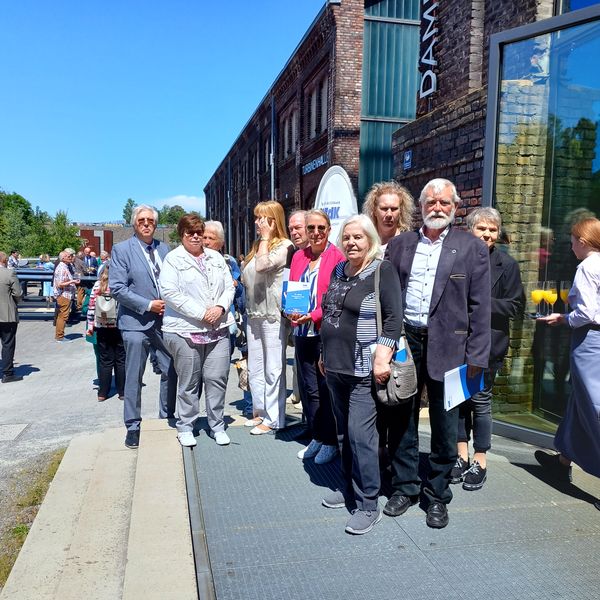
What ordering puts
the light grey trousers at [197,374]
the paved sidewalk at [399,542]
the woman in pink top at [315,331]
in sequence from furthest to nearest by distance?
the light grey trousers at [197,374]
the woman in pink top at [315,331]
the paved sidewalk at [399,542]

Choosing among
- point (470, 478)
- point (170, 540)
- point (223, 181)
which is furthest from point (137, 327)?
point (223, 181)

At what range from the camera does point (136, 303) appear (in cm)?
458

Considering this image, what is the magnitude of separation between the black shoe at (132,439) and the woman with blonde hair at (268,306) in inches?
37.5

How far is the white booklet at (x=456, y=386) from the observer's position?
3.11 meters

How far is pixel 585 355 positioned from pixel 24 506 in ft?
14.1

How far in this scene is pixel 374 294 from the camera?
3.10m

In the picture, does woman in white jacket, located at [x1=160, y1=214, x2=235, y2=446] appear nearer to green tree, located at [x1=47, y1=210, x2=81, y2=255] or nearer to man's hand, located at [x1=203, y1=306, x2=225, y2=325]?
man's hand, located at [x1=203, y1=306, x2=225, y2=325]

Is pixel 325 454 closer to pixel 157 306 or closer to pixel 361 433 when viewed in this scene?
pixel 361 433

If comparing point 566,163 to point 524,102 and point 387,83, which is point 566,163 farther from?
point 387,83

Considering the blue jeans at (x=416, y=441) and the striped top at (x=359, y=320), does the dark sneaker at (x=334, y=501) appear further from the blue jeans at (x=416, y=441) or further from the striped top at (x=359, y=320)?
the striped top at (x=359, y=320)

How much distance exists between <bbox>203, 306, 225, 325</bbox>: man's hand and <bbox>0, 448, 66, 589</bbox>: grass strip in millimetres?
1980

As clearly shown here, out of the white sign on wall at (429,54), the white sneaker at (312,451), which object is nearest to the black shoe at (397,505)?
the white sneaker at (312,451)

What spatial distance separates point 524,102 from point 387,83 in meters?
11.0

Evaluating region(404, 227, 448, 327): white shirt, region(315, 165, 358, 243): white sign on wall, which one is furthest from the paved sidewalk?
region(315, 165, 358, 243): white sign on wall
